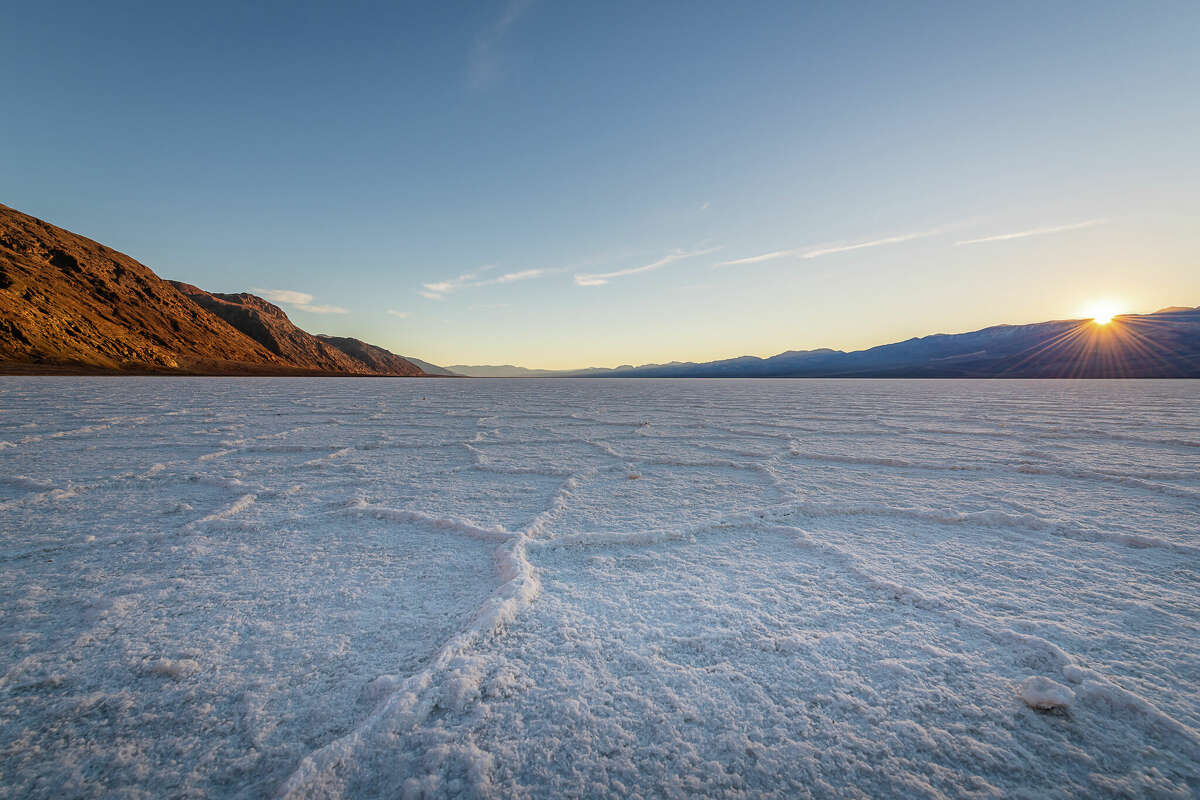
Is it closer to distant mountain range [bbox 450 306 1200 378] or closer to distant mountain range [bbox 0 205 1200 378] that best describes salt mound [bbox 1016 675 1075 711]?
distant mountain range [bbox 0 205 1200 378]

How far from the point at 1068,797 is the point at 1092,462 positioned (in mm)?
3690

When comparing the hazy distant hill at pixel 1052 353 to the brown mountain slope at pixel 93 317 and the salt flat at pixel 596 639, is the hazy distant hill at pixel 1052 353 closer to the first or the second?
the salt flat at pixel 596 639

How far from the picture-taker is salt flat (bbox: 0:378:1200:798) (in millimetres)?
762

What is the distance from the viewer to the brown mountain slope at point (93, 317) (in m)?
24.8

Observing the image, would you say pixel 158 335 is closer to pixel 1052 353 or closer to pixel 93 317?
pixel 93 317

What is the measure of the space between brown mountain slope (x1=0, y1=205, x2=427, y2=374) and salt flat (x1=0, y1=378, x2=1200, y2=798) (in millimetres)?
32470

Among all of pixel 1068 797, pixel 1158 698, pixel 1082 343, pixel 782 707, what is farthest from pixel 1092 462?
pixel 1082 343

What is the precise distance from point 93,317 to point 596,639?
148 ft

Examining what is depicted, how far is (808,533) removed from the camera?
1805mm

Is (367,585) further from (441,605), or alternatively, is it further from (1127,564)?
(1127,564)

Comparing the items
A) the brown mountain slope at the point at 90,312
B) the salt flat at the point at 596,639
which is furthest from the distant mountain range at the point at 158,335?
the salt flat at the point at 596,639

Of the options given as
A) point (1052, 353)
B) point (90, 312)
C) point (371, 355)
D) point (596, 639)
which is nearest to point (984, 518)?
point (596, 639)

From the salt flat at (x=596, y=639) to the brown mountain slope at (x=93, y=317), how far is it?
32470 mm

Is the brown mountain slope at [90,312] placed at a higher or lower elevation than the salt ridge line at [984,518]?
higher
